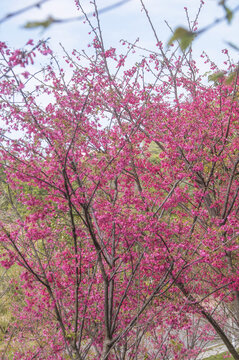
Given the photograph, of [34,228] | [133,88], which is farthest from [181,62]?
[34,228]

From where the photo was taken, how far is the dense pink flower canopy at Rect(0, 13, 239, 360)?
475 cm

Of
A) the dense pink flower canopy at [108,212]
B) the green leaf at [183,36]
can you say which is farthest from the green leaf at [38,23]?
the dense pink flower canopy at [108,212]

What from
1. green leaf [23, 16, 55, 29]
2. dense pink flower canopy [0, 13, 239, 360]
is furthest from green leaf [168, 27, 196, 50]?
dense pink flower canopy [0, 13, 239, 360]

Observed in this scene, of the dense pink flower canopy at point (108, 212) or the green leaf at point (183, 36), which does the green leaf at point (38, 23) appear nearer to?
the green leaf at point (183, 36)

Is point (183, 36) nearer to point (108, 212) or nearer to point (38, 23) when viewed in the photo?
point (38, 23)

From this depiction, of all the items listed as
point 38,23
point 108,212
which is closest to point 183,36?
point 38,23

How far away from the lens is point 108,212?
5.14m

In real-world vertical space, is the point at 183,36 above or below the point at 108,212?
below

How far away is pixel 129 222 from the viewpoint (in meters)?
5.17

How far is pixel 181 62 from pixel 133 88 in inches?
Result: 67.7

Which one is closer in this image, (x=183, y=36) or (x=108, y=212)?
(x=183, y=36)

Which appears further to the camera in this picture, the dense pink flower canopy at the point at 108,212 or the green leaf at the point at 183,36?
the dense pink flower canopy at the point at 108,212

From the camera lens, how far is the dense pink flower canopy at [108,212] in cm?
475

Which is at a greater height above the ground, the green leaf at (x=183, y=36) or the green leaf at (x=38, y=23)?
the green leaf at (x=38, y=23)
